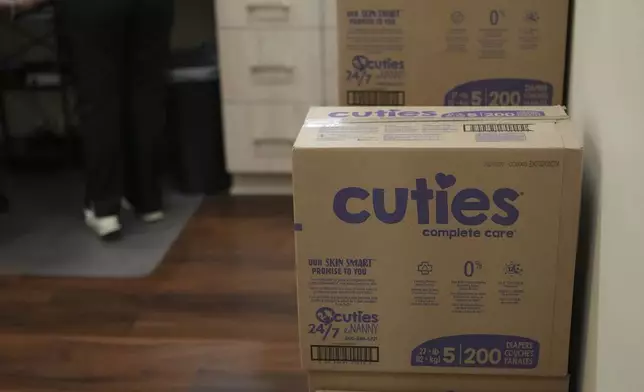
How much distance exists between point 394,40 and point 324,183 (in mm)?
483

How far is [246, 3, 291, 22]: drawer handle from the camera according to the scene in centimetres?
261

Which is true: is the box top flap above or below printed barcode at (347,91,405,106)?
above

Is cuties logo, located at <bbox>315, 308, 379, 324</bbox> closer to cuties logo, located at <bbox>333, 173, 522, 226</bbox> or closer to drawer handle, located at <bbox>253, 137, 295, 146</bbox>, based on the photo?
cuties logo, located at <bbox>333, 173, 522, 226</bbox>

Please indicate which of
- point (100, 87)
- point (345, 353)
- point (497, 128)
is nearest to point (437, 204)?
point (497, 128)

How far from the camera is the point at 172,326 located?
2000mm

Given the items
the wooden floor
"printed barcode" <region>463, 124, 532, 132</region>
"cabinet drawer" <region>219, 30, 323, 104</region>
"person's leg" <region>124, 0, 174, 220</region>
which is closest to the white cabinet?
"cabinet drawer" <region>219, 30, 323, 104</region>

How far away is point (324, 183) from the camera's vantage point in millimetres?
1134

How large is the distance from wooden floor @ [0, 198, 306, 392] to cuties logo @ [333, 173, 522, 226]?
71cm

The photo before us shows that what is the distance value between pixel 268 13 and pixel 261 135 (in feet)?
1.29

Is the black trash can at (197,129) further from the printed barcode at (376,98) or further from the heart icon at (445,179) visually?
the heart icon at (445,179)

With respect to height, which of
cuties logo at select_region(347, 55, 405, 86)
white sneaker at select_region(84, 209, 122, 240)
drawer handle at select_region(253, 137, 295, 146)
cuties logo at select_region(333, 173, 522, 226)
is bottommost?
white sneaker at select_region(84, 209, 122, 240)

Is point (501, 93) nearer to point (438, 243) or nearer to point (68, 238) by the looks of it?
point (438, 243)

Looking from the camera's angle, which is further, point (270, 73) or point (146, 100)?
point (270, 73)

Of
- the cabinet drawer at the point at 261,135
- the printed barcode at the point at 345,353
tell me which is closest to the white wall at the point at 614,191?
the printed barcode at the point at 345,353
